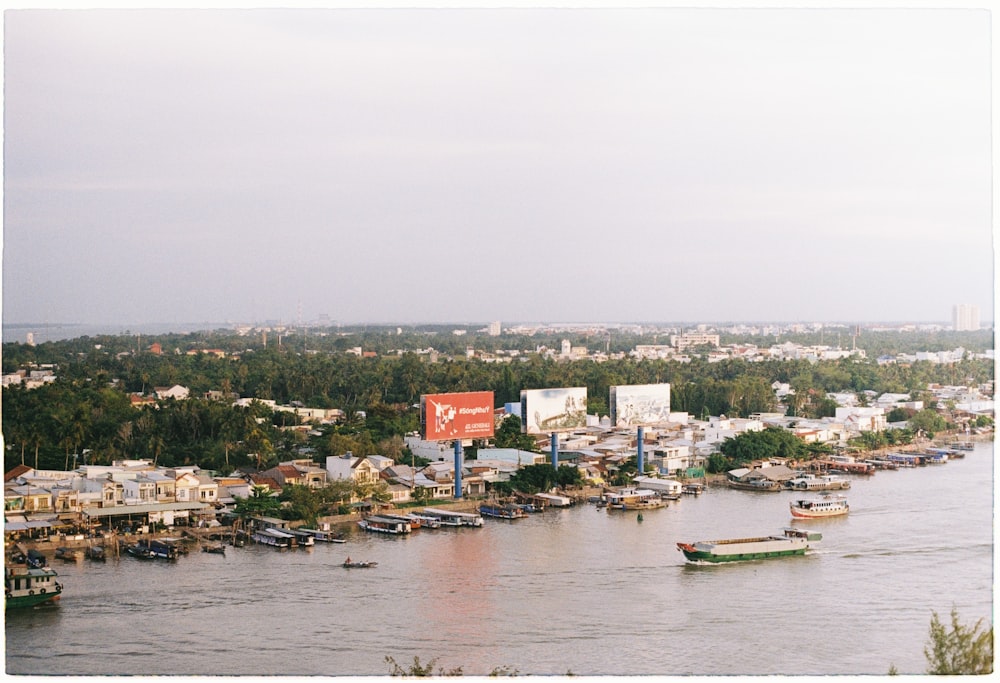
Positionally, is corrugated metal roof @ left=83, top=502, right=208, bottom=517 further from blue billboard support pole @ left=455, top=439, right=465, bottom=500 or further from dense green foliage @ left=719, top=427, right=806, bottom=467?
dense green foliage @ left=719, top=427, right=806, bottom=467

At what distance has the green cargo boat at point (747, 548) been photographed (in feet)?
19.0

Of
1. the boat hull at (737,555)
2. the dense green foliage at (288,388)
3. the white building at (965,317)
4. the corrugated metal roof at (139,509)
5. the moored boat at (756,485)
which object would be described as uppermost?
the white building at (965,317)

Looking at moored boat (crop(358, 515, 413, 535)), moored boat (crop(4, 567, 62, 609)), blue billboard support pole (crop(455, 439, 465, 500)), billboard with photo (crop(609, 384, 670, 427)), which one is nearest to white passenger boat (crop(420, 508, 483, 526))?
moored boat (crop(358, 515, 413, 535))

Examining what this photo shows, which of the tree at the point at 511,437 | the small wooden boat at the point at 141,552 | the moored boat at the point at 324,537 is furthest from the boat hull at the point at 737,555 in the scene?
the tree at the point at 511,437

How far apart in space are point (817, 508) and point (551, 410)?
→ 186cm

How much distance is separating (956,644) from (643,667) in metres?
1.17

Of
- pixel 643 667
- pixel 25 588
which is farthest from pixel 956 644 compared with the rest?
pixel 25 588

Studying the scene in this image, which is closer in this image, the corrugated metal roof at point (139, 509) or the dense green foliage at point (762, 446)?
the corrugated metal roof at point (139, 509)

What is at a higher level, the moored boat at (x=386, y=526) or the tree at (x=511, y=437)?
the tree at (x=511, y=437)

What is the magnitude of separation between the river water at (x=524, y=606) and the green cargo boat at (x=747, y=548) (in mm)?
92

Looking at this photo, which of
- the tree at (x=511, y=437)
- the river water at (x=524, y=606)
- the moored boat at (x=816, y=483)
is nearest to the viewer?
the river water at (x=524, y=606)

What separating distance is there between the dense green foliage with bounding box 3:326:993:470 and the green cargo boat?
335 centimetres

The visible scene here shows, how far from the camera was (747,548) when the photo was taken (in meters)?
5.98

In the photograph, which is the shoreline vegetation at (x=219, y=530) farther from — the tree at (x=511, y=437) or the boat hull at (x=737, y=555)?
the boat hull at (x=737, y=555)
